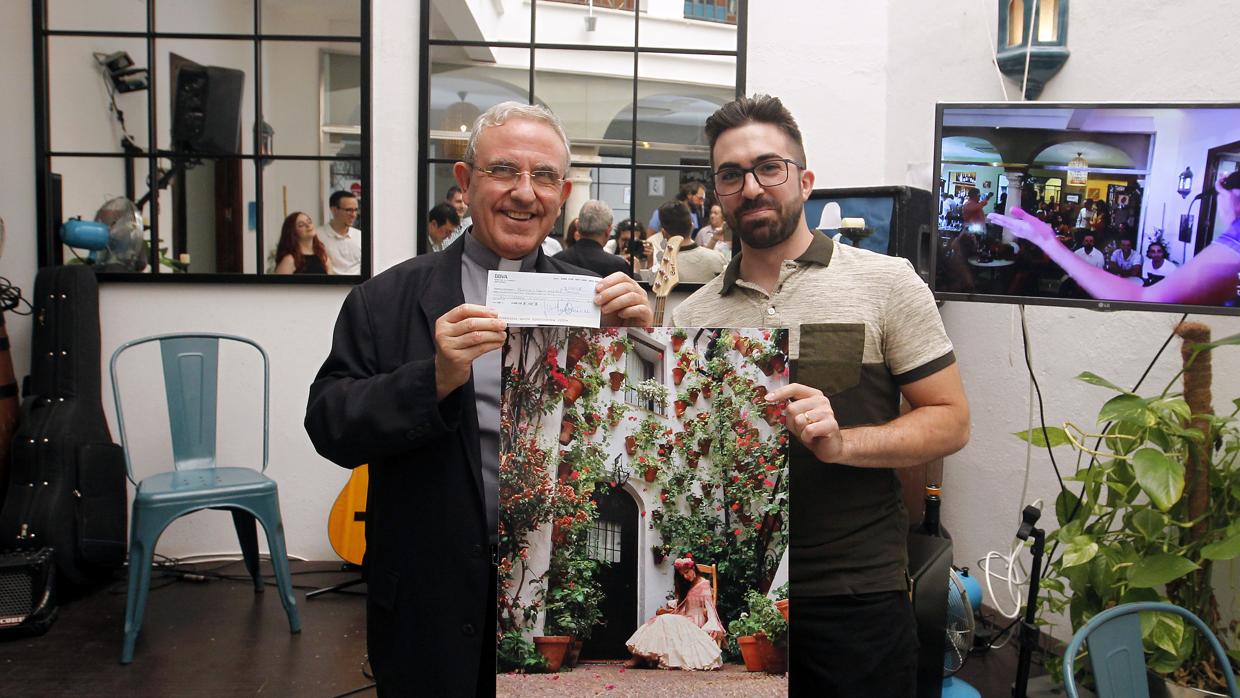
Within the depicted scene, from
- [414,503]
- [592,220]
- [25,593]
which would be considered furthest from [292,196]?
[414,503]

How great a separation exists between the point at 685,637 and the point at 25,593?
11.0ft

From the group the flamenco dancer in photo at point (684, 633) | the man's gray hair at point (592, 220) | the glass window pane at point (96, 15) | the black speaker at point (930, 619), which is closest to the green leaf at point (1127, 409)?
the black speaker at point (930, 619)

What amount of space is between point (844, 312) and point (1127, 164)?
1251mm

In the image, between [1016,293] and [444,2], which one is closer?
[1016,293]

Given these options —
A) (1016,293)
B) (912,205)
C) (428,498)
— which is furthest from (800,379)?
(912,205)

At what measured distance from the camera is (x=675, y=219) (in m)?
4.49

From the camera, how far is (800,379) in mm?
1493

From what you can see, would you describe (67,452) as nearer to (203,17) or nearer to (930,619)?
(203,17)

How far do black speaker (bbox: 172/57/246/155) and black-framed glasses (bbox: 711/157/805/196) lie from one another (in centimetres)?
365

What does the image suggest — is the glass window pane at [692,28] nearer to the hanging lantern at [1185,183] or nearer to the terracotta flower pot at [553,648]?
the hanging lantern at [1185,183]

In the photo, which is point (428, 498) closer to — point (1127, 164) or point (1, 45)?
point (1127, 164)

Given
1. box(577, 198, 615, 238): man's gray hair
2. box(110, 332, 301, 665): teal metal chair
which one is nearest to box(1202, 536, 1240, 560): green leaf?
box(577, 198, 615, 238): man's gray hair

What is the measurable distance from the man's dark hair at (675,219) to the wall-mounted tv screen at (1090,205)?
6.61 ft

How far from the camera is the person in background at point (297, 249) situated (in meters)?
4.46
